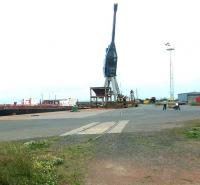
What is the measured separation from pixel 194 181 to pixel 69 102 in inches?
3912

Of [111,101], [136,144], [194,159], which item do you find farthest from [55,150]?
[111,101]

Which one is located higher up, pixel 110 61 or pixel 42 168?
pixel 110 61

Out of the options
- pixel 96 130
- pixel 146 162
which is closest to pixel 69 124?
pixel 96 130

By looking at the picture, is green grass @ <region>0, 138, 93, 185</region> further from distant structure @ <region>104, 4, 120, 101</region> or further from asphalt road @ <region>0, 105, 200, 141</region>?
distant structure @ <region>104, 4, 120, 101</region>

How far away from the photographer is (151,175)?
1176 centimetres

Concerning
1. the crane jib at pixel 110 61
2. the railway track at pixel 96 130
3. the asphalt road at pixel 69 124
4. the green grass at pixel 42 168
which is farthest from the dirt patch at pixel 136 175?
the crane jib at pixel 110 61

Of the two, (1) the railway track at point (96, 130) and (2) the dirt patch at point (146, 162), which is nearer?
(2) the dirt patch at point (146, 162)

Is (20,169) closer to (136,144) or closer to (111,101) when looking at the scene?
(136,144)

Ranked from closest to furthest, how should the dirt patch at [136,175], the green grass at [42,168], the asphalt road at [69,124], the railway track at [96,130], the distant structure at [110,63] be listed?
1. the green grass at [42,168]
2. the dirt patch at [136,175]
3. the railway track at [96,130]
4. the asphalt road at [69,124]
5. the distant structure at [110,63]

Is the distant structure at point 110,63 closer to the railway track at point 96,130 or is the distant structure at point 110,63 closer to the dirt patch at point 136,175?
the railway track at point 96,130

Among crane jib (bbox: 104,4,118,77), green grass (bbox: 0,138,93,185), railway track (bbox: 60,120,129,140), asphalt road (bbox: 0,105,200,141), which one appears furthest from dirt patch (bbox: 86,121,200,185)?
crane jib (bbox: 104,4,118,77)

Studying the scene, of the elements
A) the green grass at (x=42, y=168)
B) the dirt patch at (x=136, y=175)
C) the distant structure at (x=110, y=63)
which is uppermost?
the distant structure at (x=110, y=63)

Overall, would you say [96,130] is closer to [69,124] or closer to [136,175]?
[69,124]

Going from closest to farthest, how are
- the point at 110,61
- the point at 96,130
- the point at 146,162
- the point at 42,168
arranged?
the point at 42,168 → the point at 146,162 → the point at 96,130 → the point at 110,61
